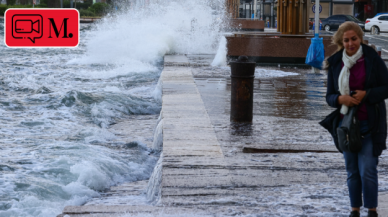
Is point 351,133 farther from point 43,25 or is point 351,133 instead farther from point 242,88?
point 43,25

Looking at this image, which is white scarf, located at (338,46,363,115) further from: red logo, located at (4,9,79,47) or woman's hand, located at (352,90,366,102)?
red logo, located at (4,9,79,47)

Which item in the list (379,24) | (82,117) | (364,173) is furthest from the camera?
(379,24)

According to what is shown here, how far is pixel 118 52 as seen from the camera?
2402 cm

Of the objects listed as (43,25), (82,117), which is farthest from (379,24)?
(82,117)

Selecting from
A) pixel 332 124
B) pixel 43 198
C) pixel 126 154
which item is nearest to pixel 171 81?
pixel 126 154

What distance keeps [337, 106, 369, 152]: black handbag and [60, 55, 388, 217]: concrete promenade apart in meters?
0.61

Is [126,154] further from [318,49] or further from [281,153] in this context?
[318,49]

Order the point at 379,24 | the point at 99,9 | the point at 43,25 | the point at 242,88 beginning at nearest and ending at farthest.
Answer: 1. the point at 242,88
2. the point at 43,25
3. the point at 379,24
4. the point at 99,9

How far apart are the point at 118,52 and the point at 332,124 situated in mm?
20916

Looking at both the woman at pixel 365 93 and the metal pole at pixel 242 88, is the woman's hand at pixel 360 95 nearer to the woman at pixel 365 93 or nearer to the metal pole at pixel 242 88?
the woman at pixel 365 93

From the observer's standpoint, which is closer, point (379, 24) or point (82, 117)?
point (82, 117)

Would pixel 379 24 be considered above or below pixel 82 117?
above

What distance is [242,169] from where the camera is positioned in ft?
15.9

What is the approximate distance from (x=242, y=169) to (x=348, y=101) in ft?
5.14
